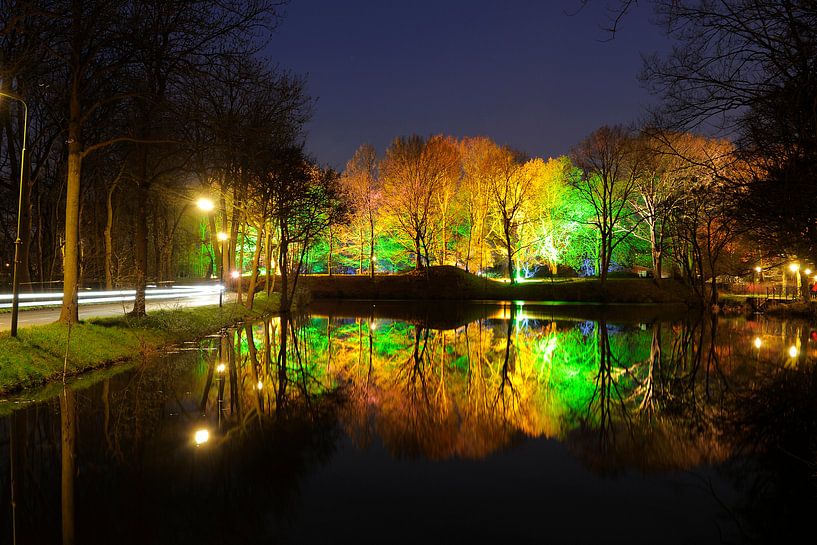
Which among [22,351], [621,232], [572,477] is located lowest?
[572,477]

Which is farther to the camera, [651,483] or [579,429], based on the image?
[579,429]

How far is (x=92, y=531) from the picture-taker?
589 cm

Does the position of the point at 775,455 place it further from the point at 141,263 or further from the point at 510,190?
the point at 510,190

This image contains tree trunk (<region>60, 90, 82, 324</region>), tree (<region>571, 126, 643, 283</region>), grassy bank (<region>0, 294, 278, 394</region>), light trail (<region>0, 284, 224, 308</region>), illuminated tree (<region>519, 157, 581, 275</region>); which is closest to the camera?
grassy bank (<region>0, 294, 278, 394</region>)

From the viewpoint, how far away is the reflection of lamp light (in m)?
9.13

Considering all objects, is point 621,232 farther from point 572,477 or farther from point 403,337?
point 572,477

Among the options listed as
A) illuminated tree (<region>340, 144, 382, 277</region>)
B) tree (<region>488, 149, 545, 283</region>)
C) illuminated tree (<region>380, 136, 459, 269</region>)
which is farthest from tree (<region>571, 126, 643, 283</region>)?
illuminated tree (<region>340, 144, 382, 277</region>)

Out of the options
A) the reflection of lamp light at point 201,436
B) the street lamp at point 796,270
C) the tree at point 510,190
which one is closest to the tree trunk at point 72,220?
the reflection of lamp light at point 201,436

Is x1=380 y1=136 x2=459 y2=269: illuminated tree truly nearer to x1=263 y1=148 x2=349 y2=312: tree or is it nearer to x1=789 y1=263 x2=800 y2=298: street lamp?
x1=263 y1=148 x2=349 y2=312: tree

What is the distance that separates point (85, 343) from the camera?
15547 millimetres

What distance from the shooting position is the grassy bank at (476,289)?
54625 millimetres

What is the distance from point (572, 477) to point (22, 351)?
12099 millimetres

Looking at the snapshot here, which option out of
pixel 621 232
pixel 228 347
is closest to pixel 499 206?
pixel 621 232

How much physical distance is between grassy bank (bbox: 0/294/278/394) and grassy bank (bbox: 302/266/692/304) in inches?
1278
